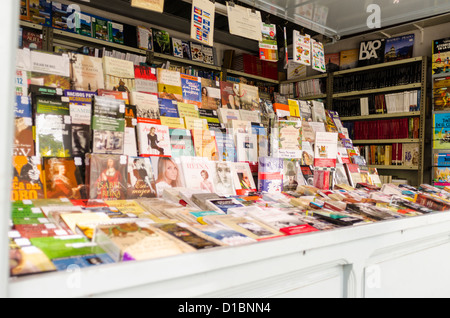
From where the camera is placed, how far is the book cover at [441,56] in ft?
14.4

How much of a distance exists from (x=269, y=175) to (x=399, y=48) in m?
4.04

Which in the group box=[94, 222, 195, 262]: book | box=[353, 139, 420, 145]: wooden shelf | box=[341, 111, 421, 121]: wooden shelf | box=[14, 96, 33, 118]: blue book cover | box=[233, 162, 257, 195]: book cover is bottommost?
box=[94, 222, 195, 262]: book

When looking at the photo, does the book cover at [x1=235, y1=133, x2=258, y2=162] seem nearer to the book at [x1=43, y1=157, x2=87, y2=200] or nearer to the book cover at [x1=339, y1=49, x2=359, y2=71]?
the book at [x1=43, y1=157, x2=87, y2=200]

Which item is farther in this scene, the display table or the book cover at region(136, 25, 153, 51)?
the book cover at region(136, 25, 153, 51)

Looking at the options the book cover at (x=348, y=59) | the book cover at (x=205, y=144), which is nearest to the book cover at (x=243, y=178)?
the book cover at (x=205, y=144)

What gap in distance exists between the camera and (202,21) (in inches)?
80.6

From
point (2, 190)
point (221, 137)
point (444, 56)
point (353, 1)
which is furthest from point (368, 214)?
point (444, 56)

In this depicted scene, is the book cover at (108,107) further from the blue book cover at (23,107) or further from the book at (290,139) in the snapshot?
the book at (290,139)

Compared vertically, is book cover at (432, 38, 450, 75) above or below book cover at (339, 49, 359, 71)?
below

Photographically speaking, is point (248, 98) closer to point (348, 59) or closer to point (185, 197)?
point (185, 197)

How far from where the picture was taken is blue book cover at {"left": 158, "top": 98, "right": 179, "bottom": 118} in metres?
1.99

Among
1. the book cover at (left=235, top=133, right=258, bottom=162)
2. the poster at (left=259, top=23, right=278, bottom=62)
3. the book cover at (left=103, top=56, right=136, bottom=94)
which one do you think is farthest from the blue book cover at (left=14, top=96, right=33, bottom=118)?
the poster at (left=259, top=23, right=278, bottom=62)

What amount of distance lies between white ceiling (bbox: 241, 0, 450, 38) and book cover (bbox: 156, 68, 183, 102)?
77 cm
